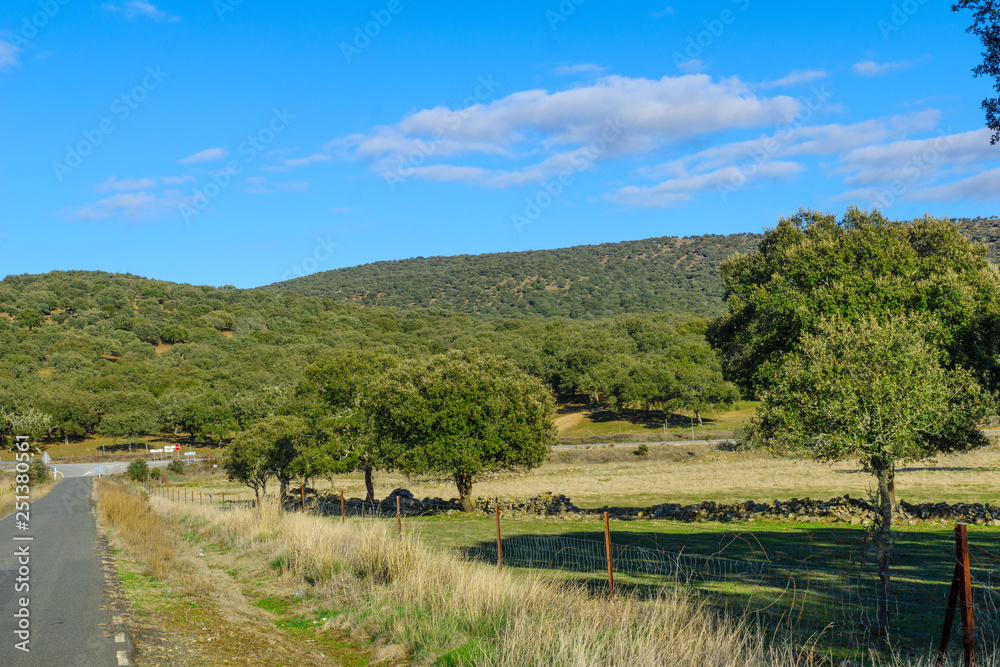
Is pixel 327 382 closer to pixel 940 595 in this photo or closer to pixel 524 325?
pixel 940 595

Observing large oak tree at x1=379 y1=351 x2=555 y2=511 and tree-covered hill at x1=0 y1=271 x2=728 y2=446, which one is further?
tree-covered hill at x1=0 y1=271 x2=728 y2=446

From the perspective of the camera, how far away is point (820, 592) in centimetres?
1236

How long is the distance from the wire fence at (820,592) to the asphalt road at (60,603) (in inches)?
273

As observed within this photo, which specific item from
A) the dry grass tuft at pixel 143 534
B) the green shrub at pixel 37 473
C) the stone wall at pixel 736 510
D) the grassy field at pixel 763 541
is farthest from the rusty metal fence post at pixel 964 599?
the green shrub at pixel 37 473

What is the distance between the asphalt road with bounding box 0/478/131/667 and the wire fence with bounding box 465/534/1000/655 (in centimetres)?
693

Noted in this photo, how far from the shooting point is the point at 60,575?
1423 centimetres

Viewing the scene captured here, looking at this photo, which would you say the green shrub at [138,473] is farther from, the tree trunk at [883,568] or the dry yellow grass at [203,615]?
the tree trunk at [883,568]

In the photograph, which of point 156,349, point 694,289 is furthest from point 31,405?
point 694,289

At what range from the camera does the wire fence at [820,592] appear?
30.0 ft

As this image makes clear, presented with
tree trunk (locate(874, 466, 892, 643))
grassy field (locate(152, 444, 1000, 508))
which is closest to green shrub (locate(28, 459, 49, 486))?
grassy field (locate(152, 444, 1000, 508))

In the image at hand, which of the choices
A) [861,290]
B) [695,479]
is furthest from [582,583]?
[695,479]

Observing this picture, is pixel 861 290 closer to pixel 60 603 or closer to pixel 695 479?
pixel 60 603

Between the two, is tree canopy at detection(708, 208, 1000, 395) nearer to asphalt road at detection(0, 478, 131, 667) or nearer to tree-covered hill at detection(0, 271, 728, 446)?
asphalt road at detection(0, 478, 131, 667)

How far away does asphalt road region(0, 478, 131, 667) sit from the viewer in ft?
27.7
